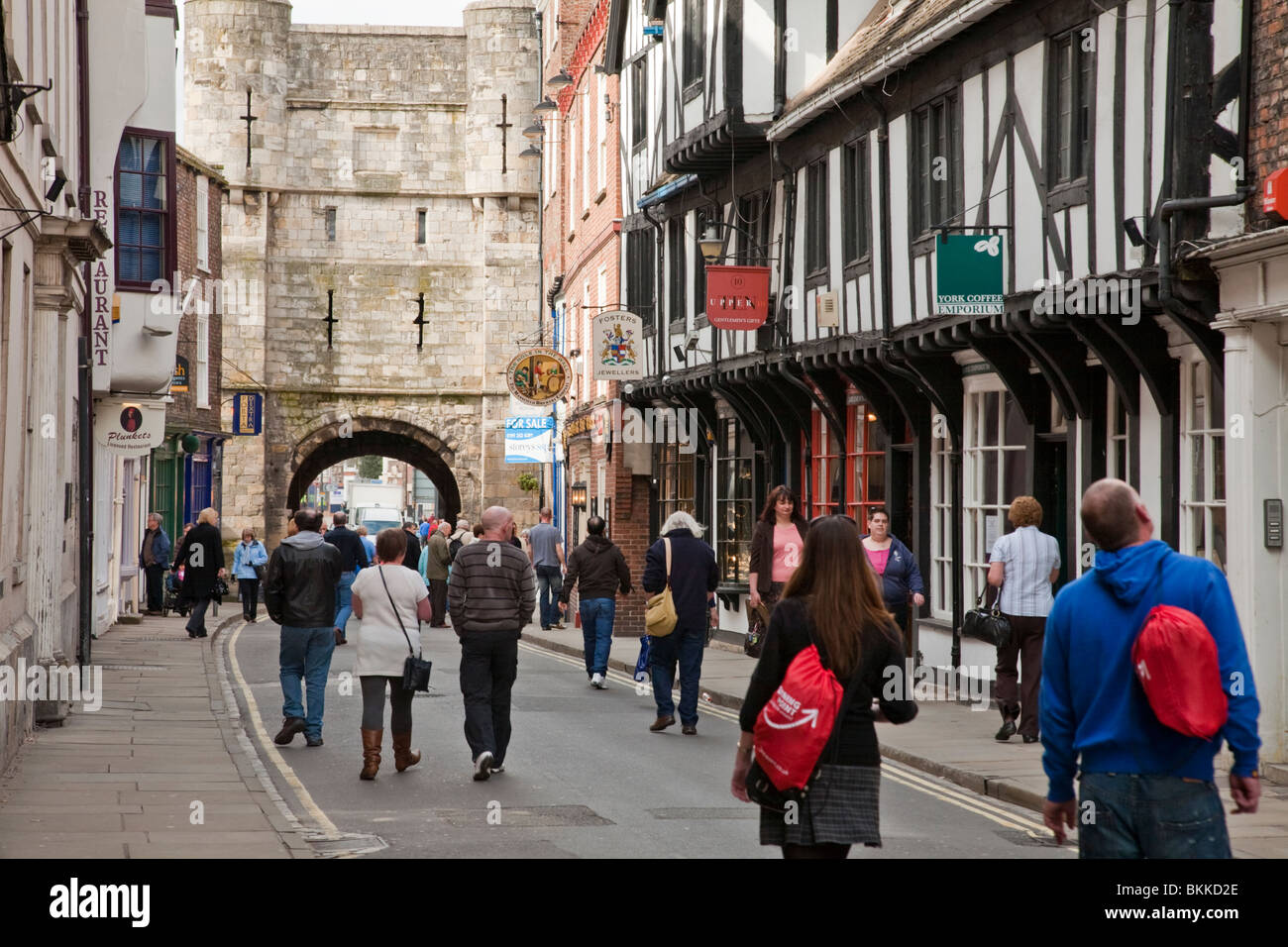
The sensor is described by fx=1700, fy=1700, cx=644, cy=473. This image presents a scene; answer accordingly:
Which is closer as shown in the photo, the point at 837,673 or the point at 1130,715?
the point at 1130,715

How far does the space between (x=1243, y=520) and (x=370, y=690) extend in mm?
5640

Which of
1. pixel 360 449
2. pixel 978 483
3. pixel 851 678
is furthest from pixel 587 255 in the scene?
pixel 851 678

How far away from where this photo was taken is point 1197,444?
11.8 metres

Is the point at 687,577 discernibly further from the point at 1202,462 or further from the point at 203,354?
the point at 203,354

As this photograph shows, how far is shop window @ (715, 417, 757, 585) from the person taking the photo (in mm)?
23344

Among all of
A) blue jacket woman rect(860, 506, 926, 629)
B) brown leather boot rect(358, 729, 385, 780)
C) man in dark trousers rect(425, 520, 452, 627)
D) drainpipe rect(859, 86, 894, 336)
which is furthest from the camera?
man in dark trousers rect(425, 520, 452, 627)

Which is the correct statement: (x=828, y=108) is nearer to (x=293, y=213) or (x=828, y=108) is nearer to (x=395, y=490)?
(x=293, y=213)

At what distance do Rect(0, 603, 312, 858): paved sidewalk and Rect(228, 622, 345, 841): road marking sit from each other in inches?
8.4

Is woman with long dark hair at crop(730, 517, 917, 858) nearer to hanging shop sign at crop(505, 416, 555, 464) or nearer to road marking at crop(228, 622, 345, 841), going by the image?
road marking at crop(228, 622, 345, 841)

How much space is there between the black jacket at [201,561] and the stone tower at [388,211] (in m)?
19.6

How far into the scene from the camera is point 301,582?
40.6 ft

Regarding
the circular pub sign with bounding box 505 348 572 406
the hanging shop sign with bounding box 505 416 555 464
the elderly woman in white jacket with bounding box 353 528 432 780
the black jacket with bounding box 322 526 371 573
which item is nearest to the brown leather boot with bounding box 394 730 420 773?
the elderly woman in white jacket with bounding box 353 528 432 780

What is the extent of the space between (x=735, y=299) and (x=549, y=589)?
759cm

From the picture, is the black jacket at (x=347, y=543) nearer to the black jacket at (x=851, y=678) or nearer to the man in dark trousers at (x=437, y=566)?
the man in dark trousers at (x=437, y=566)
